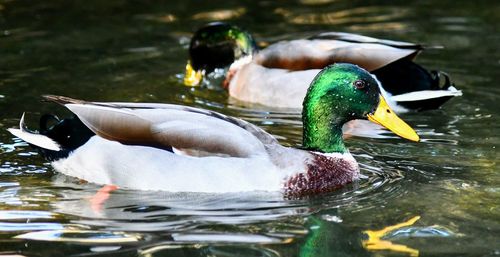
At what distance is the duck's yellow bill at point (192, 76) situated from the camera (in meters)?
10.7

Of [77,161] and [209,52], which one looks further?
[209,52]

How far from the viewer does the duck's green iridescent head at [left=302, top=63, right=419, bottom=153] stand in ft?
24.0

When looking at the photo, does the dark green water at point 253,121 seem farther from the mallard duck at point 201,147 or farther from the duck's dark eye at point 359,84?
the duck's dark eye at point 359,84

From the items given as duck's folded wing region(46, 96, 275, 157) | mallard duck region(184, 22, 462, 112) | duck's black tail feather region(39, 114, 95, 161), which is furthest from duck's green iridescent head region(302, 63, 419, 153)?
mallard duck region(184, 22, 462, 112)

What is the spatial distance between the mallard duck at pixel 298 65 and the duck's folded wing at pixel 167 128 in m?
2.66

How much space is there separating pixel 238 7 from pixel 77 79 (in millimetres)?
3572

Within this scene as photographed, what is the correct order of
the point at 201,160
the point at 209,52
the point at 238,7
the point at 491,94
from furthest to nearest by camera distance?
1. the point at 238,7
2. the point at 209,52
3. the point at 491,94
4. the point at 201,160

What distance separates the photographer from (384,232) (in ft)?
20.5

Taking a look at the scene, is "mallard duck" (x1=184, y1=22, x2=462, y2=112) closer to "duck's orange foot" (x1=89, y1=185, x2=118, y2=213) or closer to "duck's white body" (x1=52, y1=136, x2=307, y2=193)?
"duck's white body" (x1=52, y1=136, x2=307, y2=193)

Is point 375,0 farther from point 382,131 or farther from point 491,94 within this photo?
point 382,131

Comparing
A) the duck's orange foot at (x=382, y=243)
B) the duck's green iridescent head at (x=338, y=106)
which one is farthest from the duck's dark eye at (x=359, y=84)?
the duck's orange foot at (x=382, y=243)

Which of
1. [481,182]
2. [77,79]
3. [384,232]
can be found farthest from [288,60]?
[384,232]

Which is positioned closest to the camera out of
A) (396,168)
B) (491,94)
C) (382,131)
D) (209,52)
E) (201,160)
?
(201,160)

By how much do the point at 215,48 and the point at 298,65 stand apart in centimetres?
140
